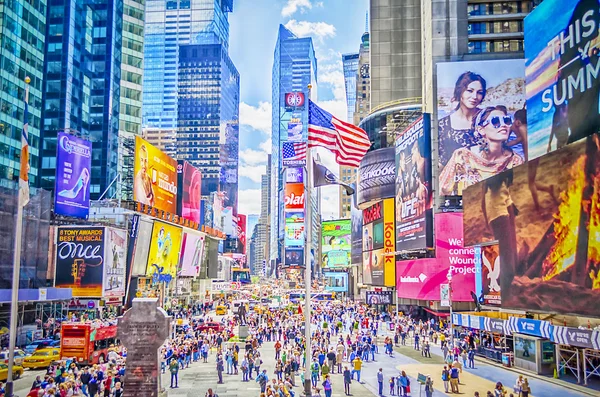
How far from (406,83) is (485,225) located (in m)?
71.1

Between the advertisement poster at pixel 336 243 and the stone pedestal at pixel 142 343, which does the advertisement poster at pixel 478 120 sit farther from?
the advertisement poster at pixel 336 243

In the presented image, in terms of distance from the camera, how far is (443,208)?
6475 cm

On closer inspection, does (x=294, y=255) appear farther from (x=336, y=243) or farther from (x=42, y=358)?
(x=42, y=358)

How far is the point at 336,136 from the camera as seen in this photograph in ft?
72.9

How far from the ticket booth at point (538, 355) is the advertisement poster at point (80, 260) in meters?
38.1

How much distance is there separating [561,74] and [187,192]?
66.6 m

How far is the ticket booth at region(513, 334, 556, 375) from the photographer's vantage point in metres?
31.1

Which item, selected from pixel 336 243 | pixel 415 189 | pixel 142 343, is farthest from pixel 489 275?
pixel 336 243

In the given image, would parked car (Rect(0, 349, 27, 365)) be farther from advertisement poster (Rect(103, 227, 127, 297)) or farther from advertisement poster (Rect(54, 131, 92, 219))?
advertisement poster (Rect(103, 227, 127, 297))

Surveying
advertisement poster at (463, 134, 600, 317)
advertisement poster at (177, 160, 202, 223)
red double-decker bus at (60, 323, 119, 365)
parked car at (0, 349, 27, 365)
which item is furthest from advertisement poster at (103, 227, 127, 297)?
advertisement poster at (463, 134, 600, 317)

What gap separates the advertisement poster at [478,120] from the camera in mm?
61156

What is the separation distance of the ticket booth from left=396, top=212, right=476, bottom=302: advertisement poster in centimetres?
2716

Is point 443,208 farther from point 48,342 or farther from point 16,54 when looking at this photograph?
point 16,54

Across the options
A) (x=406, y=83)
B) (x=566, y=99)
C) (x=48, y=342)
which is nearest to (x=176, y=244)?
(x=48, y=342)
